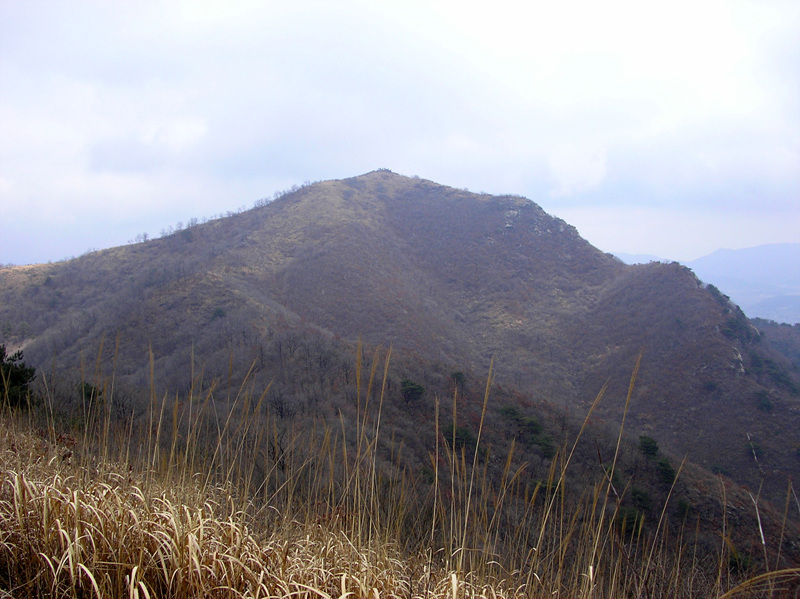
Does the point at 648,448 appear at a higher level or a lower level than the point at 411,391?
lower

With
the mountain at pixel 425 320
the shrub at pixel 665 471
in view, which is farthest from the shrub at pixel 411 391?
the shrub at pixel 665 471

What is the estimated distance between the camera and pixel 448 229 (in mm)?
64312

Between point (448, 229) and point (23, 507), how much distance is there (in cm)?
6346

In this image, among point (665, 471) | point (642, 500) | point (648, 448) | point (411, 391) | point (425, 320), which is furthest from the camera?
point (425, 320)

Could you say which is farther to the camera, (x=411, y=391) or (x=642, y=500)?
(x=411, y=391)

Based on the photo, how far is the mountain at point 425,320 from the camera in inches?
982

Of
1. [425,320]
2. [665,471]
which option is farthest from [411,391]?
[425,320]

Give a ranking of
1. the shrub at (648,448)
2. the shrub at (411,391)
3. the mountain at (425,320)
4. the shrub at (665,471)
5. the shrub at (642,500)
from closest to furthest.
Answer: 1. the shrub at (642,500)
2. the shrub at (665,471)
3. the shrub at (648,448)
4. the shrub at (411,391)
5. the mountain at (425,320)

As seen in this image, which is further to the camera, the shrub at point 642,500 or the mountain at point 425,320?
the mountain at point 425,320

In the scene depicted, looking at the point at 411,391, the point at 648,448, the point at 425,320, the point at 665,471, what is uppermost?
the point at 425,320

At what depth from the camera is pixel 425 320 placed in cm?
4181

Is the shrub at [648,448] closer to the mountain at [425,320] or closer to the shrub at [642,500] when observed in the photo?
the mountain at [425,320]

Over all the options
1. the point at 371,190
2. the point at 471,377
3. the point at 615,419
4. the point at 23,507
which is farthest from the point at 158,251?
the point at 23,507

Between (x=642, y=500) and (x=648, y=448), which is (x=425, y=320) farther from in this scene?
(x=642, y=500)
